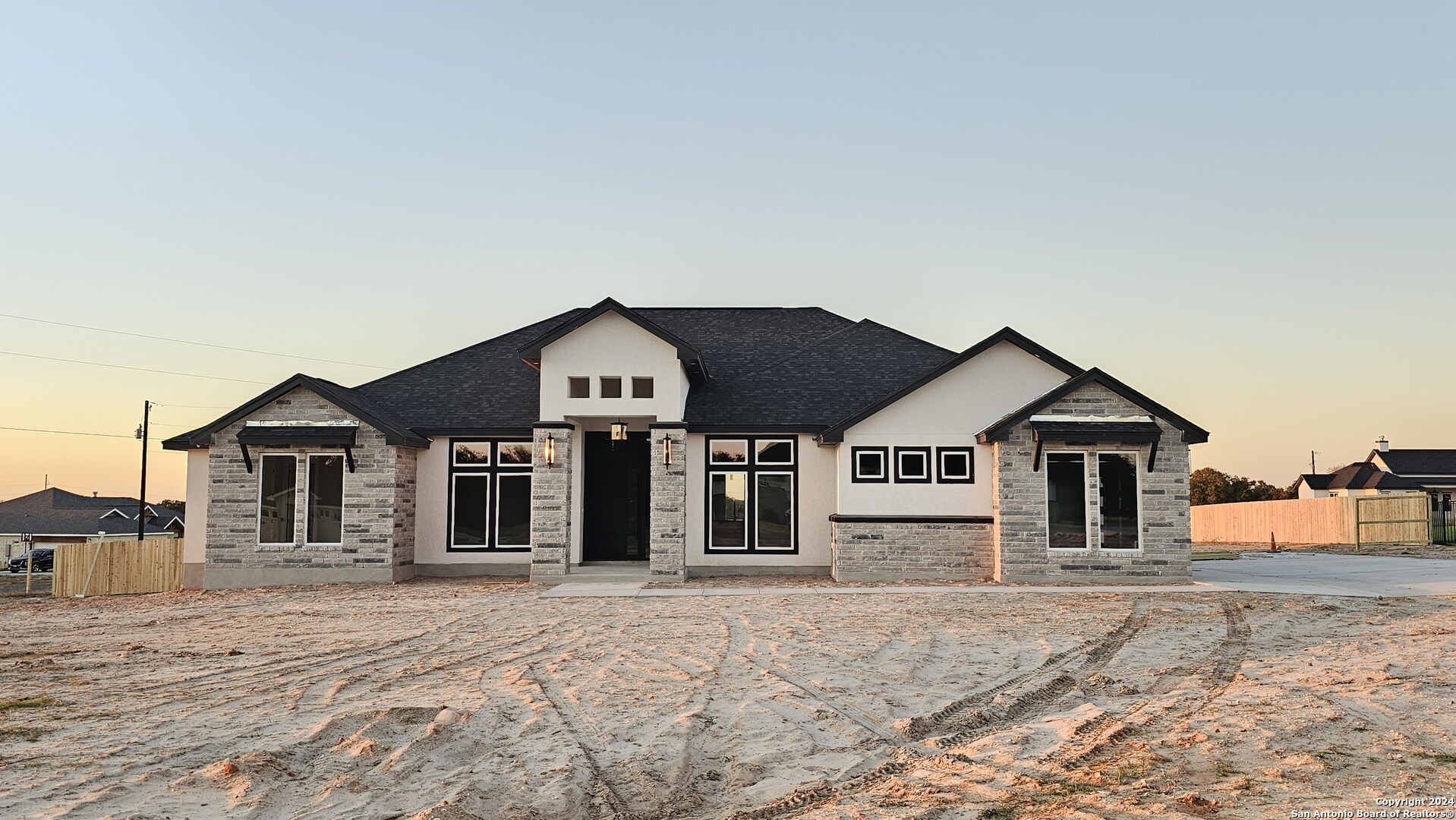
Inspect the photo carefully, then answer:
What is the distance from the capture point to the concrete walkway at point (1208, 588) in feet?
53.0

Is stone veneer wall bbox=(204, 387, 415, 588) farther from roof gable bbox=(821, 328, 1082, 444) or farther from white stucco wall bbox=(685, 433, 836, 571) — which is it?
roof gable bbox=(821, 328, 1082, 444)

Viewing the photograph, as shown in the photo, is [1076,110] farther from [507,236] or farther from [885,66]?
[507,236]

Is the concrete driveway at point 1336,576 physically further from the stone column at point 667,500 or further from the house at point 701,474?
the stone column at point 667,500

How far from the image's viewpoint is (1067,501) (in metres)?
18.0

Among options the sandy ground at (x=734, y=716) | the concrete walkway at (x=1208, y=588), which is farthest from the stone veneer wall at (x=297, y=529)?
the sandy ground at (x=734, y=716)

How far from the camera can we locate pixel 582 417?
64.3 ft

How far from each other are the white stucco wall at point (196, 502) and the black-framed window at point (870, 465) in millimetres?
12730

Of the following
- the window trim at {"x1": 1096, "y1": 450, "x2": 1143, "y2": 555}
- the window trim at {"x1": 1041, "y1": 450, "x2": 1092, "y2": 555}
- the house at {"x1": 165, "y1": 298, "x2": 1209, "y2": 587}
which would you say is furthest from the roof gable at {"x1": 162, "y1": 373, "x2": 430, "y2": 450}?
the window trim at {"x1": 1096, "y1": 450, "x2": 1143, "y2": 555}

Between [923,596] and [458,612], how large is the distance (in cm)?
726

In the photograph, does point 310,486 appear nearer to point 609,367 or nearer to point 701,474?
point 609,367

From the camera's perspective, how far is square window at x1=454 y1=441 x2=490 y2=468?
20.2 meters

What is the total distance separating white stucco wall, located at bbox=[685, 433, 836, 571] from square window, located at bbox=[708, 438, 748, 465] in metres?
0.19

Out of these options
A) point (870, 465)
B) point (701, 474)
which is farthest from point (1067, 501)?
point (701, 474)

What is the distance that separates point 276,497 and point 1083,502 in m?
15.4
